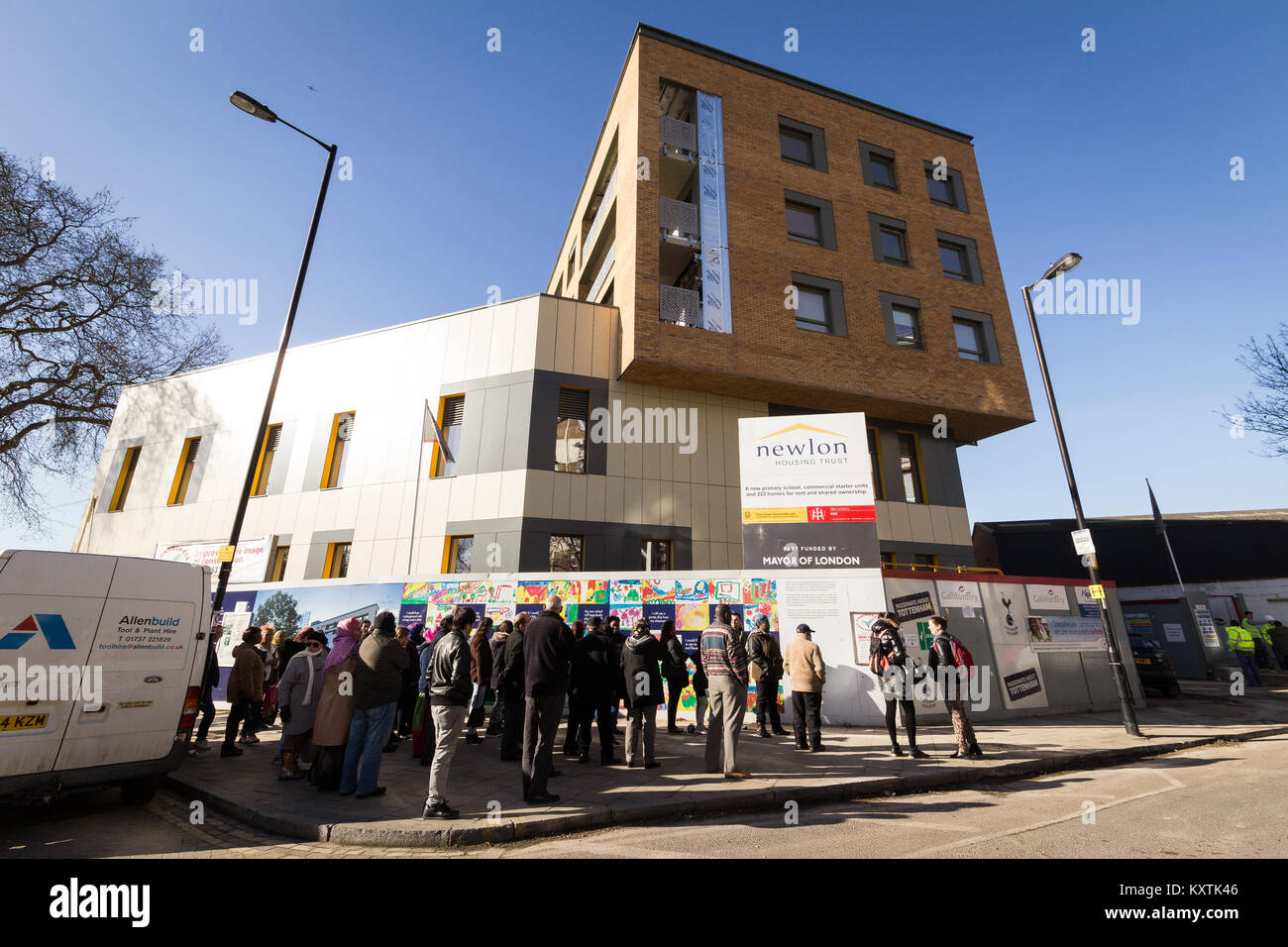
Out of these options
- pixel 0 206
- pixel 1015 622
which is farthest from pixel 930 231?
pixel 0 206

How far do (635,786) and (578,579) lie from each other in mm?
5660

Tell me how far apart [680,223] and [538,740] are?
1609cm

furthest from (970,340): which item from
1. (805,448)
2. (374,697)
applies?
(374,697)

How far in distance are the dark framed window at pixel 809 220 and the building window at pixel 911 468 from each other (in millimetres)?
7283

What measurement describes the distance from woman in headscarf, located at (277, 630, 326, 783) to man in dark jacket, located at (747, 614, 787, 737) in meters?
6.27

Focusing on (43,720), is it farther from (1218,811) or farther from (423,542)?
(1218,811)

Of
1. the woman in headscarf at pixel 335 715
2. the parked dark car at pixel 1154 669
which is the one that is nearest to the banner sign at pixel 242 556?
the woman in headscarf at pixel 335 715

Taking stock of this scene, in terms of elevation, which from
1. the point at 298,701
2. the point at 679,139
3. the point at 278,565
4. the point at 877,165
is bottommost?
the point at 298,701

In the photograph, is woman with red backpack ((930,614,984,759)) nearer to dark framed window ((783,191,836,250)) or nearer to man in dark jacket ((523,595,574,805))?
man in dark jacket ((523,595,574,805))

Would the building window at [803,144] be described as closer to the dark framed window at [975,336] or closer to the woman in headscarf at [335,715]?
the dark framed window at [975,336]

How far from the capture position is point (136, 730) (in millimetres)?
5848

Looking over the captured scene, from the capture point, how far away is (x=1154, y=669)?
588 inches

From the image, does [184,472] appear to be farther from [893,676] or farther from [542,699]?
[893,676]

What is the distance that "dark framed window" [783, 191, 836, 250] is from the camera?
19.1 metres
